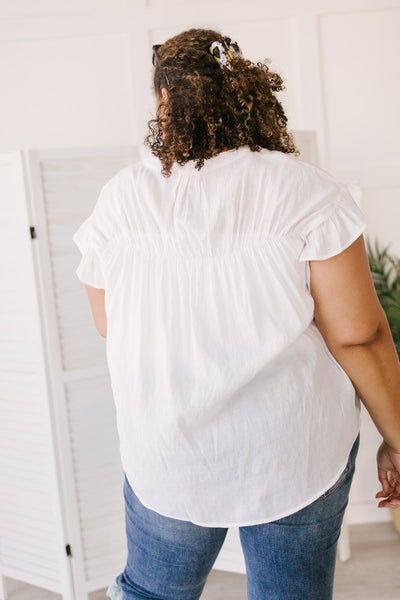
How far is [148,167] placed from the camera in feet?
2.68

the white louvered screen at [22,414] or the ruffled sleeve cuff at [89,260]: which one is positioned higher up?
the ruffled sleeve cuff at [89,260]

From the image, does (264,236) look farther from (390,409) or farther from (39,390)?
(39,390)

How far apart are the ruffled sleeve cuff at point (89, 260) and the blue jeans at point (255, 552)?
1.17 ft

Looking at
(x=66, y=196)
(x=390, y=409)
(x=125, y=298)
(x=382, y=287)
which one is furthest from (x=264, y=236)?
(x=382, y=287)

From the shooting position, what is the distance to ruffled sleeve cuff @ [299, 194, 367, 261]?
29.5 inches

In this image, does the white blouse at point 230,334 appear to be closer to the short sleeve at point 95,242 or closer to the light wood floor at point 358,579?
the short sleeve at point 95,242

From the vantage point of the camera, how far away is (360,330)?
82 cm

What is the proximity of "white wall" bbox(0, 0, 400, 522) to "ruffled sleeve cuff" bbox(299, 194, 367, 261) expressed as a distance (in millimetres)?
1630

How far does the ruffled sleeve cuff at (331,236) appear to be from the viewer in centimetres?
75

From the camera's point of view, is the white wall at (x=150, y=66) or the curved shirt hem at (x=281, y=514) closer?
the curved shirt hem at (x=281, y=514)

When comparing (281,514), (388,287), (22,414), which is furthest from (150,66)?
(281,514)

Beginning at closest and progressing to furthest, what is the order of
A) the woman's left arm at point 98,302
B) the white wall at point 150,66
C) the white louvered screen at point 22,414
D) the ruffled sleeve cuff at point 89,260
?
the ruffled sleeve cuff at point 89,260
the woman's left arm at point 98,302
the white louvered screen at point 22,414
the white wall at point 150,66

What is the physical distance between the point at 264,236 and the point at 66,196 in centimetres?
119

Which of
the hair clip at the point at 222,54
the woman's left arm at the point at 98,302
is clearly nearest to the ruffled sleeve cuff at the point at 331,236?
the hair clip at the point at 222,54
